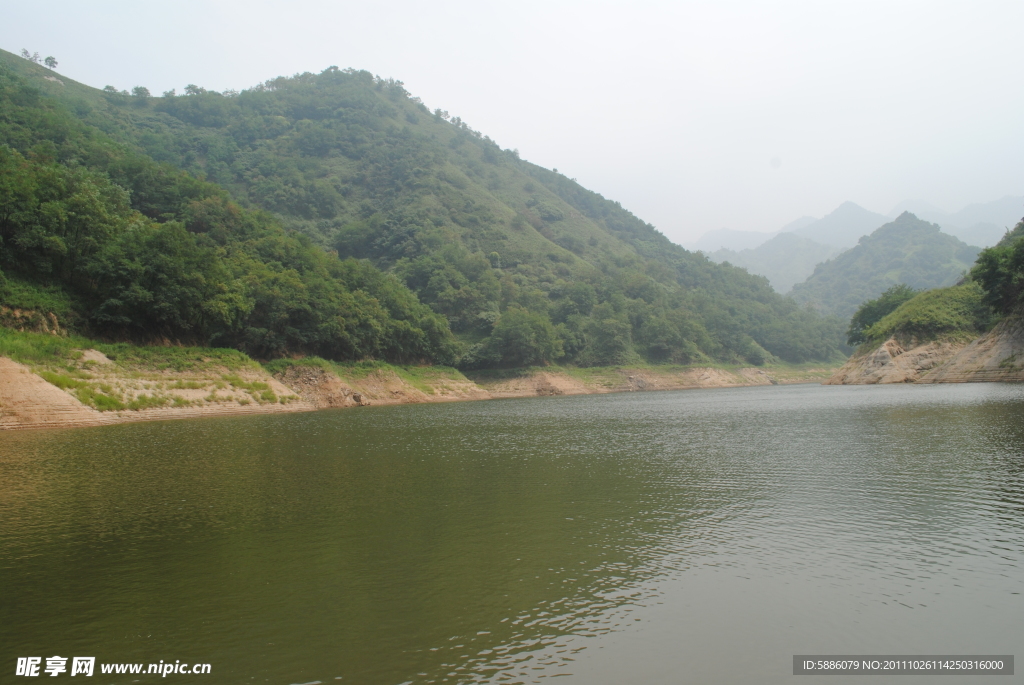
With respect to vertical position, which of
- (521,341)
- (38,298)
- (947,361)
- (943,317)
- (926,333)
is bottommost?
(947,361)

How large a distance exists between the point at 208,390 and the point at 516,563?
39.1 m

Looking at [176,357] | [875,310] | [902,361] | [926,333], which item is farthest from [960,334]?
[176,357]

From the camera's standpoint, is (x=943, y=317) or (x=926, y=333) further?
(x=926, y=333)

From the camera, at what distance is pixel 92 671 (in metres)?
5.78

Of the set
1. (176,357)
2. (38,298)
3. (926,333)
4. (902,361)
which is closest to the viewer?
(38,298)

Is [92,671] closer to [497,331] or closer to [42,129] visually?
[497,331]

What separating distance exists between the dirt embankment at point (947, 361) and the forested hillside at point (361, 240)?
4082 cm

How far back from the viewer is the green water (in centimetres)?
601

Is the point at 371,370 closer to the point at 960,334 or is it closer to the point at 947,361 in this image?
the point at 947,361

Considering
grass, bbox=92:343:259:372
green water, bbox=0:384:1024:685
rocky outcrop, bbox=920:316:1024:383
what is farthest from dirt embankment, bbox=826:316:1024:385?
grass, bbox=92:343:259:372

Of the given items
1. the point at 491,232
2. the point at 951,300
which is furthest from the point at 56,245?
the point at 491,232

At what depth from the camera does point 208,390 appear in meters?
40.8

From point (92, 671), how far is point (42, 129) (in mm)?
89882

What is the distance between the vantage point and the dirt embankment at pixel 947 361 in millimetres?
43406
